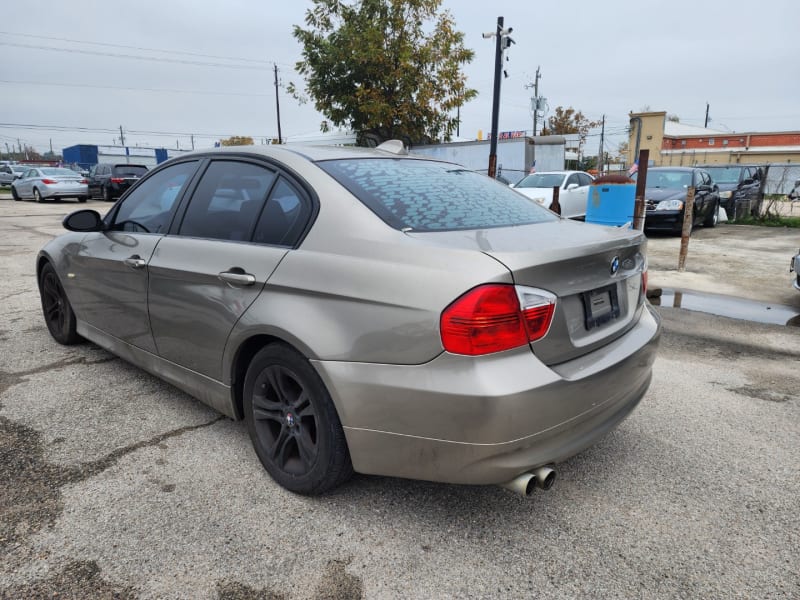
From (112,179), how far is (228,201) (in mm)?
21961

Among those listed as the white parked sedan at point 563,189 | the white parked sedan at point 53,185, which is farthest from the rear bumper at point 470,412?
the white parked sedan at point 53,185

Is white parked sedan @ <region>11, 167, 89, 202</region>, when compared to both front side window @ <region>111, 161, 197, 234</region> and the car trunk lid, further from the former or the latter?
the car trunk lid

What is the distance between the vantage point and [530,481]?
204cm

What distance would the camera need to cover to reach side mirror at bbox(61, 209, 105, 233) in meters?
3.65

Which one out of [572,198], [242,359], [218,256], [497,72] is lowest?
[242,359]

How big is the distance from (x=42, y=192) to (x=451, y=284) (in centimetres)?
2501

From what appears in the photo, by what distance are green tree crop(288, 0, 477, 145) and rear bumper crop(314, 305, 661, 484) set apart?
21.3 m

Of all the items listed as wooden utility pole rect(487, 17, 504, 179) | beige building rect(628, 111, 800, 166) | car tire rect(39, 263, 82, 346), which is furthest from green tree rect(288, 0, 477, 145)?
beige building rect(628, 111, 800, 166)

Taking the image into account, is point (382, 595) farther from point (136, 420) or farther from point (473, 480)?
point (136, 420)

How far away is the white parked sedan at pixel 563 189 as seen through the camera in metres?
12.7

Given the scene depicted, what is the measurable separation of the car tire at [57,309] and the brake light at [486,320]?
350 centimetres

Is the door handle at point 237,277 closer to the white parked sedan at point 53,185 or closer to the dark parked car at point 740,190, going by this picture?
the dark parked car at point 740,190

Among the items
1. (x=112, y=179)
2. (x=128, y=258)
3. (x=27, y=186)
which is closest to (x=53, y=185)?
(x=27, y=186)

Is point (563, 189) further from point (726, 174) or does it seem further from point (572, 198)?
point (726, 174)
